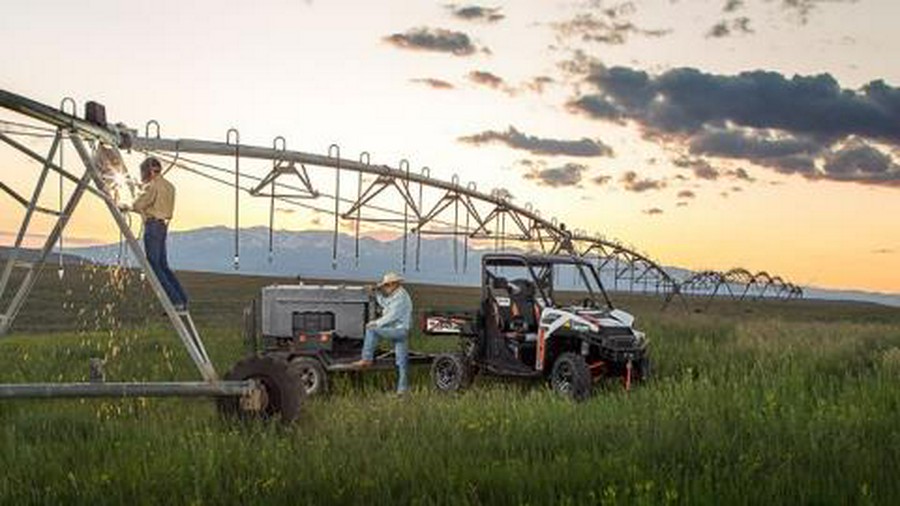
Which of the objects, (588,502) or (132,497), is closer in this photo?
(588,502)

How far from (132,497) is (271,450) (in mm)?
1604

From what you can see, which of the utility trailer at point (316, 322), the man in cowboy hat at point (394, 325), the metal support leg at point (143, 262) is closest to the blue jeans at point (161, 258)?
the metal support leg at point (143, 262)

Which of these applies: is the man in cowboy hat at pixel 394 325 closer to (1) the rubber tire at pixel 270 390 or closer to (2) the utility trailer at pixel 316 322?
(2) the utility trailer at pixel 316 322

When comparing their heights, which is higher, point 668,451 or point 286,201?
point 286,201

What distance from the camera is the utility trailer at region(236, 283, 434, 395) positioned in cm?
1769

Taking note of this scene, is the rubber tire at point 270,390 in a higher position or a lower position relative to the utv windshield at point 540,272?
lower

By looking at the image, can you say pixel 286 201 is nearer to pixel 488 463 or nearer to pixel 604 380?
pixel 604 380

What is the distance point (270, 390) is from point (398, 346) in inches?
233

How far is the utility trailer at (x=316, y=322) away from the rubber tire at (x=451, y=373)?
2.17ft

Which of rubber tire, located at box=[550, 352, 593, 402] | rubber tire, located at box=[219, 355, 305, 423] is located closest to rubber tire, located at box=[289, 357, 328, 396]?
rubber tire, located at box=[550, 352, 593, 402]

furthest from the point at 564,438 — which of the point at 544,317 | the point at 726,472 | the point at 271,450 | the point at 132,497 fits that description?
the point at 544,317

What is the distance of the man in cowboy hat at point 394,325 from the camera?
54.2ft

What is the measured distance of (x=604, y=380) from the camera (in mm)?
17953

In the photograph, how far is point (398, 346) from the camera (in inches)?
653
